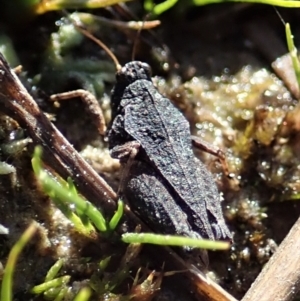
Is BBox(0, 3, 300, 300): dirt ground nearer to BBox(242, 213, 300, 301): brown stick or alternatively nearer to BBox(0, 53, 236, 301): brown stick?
BBox(0, 53, 236, 301): brown stick

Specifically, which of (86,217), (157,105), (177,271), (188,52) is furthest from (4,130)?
(188,52)

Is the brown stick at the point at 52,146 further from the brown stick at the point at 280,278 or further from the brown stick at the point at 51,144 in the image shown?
the brown stick at the point at 280,278

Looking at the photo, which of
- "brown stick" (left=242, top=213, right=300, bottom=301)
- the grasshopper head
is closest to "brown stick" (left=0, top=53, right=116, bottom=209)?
the grasshopper head

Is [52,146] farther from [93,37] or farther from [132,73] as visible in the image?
[93,37]

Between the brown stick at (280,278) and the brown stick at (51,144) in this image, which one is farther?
the brown stick at (51,144)

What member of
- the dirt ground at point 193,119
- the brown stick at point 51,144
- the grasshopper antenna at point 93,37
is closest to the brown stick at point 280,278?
the dirt ground at point 193,119

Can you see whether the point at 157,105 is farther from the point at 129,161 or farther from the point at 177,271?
the point at 177,271
